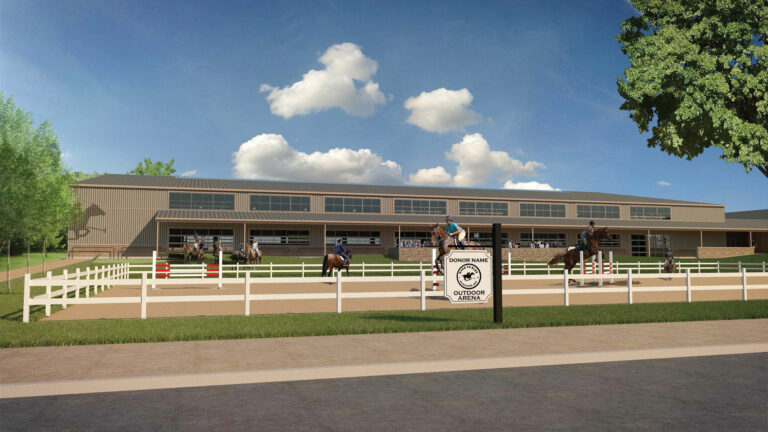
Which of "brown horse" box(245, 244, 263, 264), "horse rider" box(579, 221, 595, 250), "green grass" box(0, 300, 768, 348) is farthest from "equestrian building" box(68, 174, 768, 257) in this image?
"green grass" box(0, 300, 768, 348)

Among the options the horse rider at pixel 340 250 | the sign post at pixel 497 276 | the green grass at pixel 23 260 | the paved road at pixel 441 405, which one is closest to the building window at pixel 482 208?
the horse rider at pixel 340 250

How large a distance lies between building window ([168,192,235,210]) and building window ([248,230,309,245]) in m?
4.14

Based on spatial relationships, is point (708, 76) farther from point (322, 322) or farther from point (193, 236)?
point (193, 236)

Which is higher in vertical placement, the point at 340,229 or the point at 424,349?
the point at 340,229

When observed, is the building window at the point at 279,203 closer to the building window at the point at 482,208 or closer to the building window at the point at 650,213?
the building window at the point at 482,208

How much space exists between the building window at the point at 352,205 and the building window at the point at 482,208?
9.54 meters

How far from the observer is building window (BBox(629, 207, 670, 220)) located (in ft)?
222

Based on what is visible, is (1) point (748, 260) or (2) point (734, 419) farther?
(1) point (748, 260)

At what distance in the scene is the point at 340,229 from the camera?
56.8 m

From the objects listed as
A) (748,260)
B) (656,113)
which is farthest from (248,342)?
(748,260)

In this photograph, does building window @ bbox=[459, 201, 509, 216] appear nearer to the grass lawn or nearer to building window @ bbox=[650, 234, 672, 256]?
building window @ bbox=[650, 234, 672, 256]

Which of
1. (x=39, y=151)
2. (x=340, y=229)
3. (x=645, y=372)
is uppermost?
(x=39, y=151)

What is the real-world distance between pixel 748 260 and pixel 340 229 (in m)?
37.7

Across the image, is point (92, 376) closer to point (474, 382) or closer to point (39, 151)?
point (474, 382)
